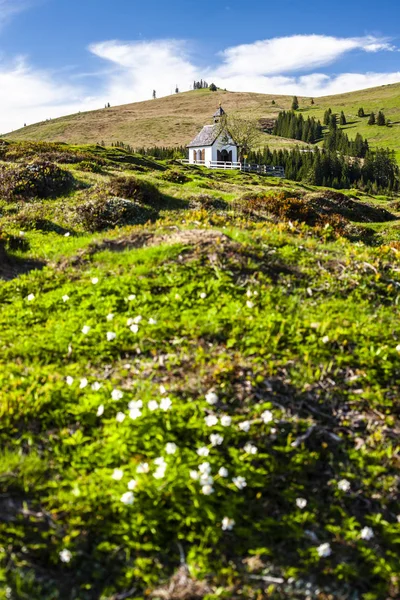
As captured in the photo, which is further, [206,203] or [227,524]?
[206,203]

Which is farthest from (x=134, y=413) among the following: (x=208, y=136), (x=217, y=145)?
(x=208, y=136)

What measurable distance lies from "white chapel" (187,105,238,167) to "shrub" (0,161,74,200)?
264 ft

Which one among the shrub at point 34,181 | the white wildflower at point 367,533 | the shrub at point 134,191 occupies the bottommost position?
the white wildflower at point 367,533

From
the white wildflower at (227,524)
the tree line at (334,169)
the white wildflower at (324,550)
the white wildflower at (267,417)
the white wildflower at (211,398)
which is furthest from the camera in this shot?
the tree line at (334,169)

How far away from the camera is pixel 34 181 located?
1995cm

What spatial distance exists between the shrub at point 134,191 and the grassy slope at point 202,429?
38.7 feet

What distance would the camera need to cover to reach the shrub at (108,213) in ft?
51.9

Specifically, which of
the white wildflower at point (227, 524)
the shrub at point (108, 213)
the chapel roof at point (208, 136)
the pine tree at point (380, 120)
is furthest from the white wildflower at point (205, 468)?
the pine tree at point (380, 120)

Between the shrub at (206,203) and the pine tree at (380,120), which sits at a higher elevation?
the pine tree at (380,120)

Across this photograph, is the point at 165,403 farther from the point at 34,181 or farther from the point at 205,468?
the point at 34,181

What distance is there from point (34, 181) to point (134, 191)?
428 centimetres

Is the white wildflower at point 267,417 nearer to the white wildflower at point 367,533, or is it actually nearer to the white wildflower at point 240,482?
the white wildflower at point 240,482

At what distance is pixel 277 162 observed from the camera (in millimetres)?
113438

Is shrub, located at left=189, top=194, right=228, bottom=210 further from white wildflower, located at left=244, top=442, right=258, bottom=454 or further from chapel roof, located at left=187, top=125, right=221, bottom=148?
chapel roof, located at left=187, top=125, right=221, bottom=148
